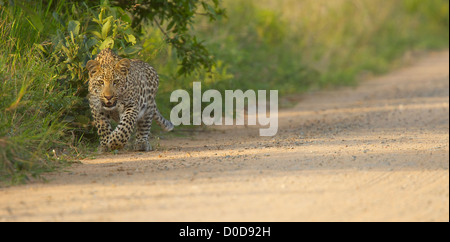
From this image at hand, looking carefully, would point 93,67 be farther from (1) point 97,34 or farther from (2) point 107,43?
(1) point 97,34

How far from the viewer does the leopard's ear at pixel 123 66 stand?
7.49m

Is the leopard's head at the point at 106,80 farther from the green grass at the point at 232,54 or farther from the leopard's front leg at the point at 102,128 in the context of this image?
the green grass at the point at 232,54

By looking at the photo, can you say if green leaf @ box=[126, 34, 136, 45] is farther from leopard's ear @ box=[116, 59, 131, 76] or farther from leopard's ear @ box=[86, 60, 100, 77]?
leopard's ear @ box=[86, 60, 100, 77]

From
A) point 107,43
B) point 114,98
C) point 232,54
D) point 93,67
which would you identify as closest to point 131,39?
point 107,43

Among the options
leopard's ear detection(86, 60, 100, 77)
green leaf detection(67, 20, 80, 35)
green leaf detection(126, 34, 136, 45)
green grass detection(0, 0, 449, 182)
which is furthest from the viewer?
green leaf detection(126, 34, 136, 45)

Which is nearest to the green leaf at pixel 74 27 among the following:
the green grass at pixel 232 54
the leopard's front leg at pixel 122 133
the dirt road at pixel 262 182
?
the green grass at pixel 232 54

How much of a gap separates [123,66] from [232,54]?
4987mm

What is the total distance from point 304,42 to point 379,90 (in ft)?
11.0

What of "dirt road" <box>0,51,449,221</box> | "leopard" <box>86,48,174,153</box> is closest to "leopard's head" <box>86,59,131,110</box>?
"leopard" <box>86,48,174,153</box>

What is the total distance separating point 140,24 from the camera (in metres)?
9.62

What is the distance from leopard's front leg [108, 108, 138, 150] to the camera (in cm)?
743

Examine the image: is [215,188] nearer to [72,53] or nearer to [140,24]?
[72,53]

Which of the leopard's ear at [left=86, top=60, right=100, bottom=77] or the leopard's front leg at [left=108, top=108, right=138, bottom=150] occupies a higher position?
the leopard's ear at [left=86, top=60, right=100, bottom=77]

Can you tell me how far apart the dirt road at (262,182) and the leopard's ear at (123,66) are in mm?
971
